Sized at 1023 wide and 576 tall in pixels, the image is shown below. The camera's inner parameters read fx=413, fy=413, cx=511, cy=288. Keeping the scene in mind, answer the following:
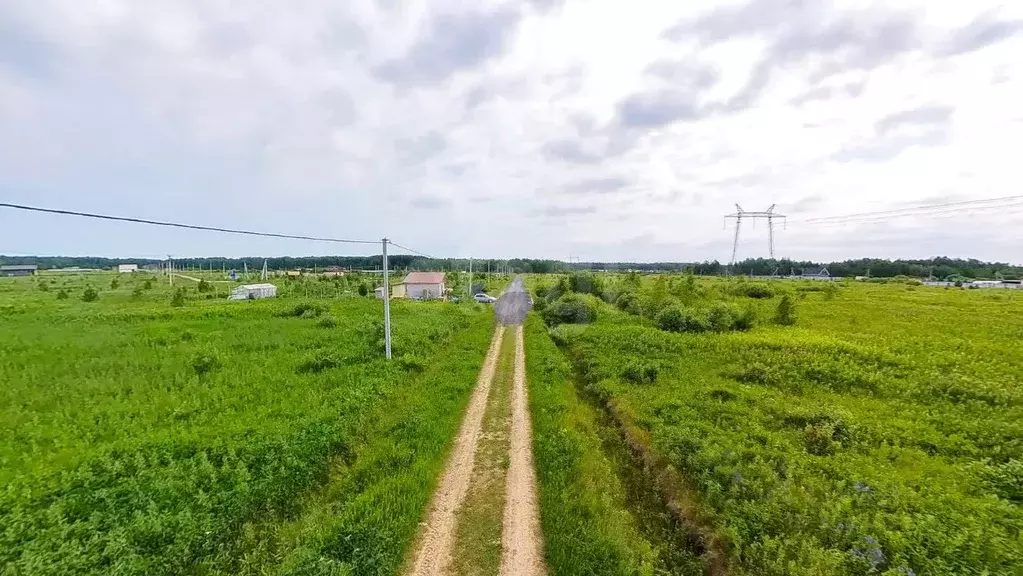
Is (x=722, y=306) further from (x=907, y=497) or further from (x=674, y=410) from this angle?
(x=907, y=497)

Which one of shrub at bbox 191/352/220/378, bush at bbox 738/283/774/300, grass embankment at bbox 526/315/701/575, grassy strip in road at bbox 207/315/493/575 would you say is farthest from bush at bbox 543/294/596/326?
shrub at bbox 191/352/220/378

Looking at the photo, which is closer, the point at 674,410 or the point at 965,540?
the point at 965,540

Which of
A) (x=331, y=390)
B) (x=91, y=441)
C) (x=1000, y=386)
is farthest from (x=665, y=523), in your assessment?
(x=1000, y=386)

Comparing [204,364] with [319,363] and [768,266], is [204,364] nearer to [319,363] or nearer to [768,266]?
[319,363]

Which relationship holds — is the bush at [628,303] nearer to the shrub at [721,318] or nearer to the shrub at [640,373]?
the shrub at [721,318]

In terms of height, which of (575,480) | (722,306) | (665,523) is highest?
(722,306)

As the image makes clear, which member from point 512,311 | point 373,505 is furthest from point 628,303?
point 373,505

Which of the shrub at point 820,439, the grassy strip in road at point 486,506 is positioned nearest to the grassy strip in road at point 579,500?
the grassy strip in road at point 486,506
